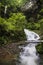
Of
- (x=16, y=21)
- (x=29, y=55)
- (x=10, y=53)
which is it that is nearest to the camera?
(x=10, y=53)

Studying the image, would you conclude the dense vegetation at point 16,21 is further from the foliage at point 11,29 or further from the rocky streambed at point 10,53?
the rocky streambed at point 10,53

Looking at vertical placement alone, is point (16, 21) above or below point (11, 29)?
above

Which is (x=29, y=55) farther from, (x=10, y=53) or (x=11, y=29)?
(x=11, y=29)

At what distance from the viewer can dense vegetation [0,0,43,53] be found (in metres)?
36.0

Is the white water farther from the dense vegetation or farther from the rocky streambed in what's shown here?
the dense vegetation

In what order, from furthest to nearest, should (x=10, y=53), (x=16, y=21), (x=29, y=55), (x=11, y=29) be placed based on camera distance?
(x=16, y=21) → (x=11, y=29) → (x=29, y=55) → (x=10, y=53)

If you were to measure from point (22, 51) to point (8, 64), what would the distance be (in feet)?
22.2

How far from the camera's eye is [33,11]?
169ft

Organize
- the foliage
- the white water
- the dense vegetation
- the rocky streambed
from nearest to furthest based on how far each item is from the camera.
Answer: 1. the white water
2. the rocky streambed
3. the foliage
4. the dense vegetation

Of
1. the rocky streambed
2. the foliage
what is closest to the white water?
the rocky streambed

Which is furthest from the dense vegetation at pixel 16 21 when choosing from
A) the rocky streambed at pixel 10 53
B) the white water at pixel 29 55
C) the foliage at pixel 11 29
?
the white water at pixel 29 55

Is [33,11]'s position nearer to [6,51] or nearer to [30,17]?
[30,17]

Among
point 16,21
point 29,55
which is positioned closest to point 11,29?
point 16,21

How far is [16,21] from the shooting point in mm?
39781
